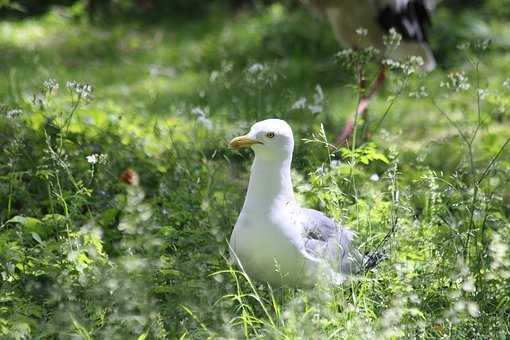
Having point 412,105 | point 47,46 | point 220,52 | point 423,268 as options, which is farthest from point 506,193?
point 47,46

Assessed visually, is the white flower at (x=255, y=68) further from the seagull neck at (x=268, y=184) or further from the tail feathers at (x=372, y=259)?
the tail feathers at (x=372, y=259)

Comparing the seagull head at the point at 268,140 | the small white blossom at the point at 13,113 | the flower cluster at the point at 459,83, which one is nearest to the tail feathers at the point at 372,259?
the seagull head at the point at 268,140

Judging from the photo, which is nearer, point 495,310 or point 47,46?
point 495,310

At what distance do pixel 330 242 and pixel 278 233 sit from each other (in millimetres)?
210

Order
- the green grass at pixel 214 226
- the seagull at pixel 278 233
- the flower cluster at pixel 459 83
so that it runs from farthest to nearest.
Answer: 1. the flower cluster at pixel 459 83
2. the seagull at pixel 278 233
3. the green grass at pixel 214 226

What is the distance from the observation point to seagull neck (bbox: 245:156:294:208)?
305 cm

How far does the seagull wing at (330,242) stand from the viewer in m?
3.05

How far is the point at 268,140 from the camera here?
3053mm

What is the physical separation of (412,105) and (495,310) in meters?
3.62

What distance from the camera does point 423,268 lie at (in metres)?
3.24

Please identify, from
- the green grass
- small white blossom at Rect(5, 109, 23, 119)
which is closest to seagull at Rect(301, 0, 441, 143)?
the green grass

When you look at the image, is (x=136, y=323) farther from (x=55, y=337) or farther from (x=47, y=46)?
(x=47, y=46)

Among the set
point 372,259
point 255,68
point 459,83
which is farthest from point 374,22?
point 372,259

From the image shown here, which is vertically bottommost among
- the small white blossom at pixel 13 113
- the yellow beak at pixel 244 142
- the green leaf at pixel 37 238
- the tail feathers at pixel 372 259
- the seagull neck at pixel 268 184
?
the green leaf at pixel 37 238
